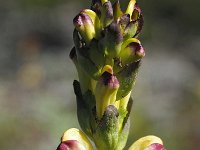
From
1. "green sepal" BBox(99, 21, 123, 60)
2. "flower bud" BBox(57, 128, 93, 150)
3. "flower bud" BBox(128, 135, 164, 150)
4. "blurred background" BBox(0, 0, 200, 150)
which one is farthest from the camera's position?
"blurred background" BBox(0, 0, 200, 150)

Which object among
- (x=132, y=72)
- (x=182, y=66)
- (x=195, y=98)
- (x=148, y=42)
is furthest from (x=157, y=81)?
(x=132, y=72)

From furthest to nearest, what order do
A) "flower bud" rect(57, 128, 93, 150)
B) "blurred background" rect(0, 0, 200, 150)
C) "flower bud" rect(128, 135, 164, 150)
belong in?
"blurred background" rect(0, 0, 200, 150) < "flower bud" rect(128, 135, 164, 150) < "flower bud" rect(57, 128, 93, 150)

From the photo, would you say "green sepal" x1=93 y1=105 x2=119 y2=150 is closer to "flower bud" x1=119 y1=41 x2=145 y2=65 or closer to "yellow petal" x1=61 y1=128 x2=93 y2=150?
"yellow petal" x1=61 y1=128 x2=93 y2=150

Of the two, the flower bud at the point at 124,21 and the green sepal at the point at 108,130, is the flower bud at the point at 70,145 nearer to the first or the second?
the green sepal at the point at 108,130

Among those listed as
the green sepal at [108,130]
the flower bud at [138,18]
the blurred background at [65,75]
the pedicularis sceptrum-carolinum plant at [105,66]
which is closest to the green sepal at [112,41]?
the pedicularis sceptrum-carolinum plant at [105,66]

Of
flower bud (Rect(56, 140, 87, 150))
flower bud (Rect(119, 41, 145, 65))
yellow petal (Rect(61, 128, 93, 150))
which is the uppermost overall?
flower bud (Rect(119, 41, 145, 65))

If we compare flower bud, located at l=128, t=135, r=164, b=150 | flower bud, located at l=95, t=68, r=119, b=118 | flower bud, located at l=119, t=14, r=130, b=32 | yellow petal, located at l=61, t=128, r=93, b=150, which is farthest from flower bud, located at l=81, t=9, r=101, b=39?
flower bud, located at l=128, t=135, r=164, b=150

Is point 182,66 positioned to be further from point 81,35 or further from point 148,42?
point 81,35
